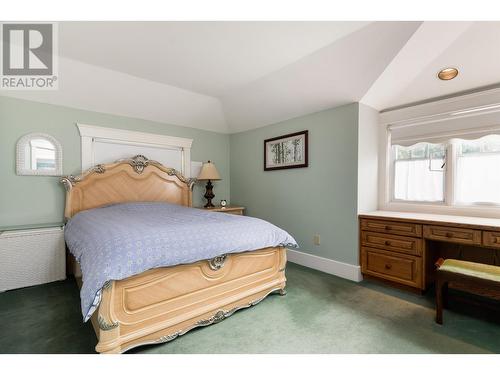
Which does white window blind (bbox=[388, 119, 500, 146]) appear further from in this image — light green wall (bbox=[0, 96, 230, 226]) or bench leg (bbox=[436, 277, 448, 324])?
light green wall (bbox=[0, 96, 230, 226])

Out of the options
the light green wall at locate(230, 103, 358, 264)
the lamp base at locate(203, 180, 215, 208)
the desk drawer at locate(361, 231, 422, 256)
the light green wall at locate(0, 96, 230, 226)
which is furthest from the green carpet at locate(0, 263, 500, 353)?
the lamp base at locate(203, 180, 215, 208)

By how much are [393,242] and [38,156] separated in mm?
4062

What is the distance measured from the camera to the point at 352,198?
2.79 m

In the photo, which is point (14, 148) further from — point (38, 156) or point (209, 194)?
point (209, 194)

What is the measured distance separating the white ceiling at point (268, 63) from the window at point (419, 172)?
1.90 ft

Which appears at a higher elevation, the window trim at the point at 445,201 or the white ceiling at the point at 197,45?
the white ceiling at the point at 197,45

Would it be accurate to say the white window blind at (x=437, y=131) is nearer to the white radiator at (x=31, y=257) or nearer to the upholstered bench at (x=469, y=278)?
the upholstered bench at (x=469, y=278)

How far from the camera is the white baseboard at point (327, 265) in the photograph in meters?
2.75

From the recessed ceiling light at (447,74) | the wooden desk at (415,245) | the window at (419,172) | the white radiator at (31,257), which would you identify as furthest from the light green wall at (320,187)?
the white radiator at (31,257)

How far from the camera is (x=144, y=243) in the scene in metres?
1.57

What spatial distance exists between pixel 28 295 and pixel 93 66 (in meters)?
2.44

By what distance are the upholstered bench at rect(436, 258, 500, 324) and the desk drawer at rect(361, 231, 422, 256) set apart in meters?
0.39
